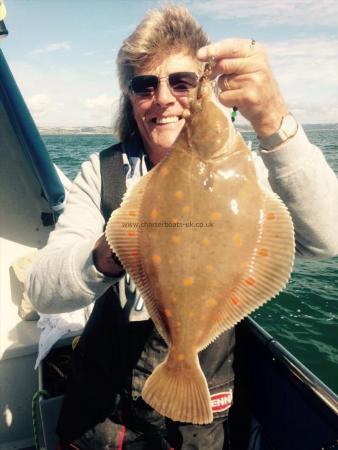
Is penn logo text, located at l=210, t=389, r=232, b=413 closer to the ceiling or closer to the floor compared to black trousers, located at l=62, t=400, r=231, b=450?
closer to the ceiling

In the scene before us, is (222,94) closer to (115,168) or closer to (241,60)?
(241,60)

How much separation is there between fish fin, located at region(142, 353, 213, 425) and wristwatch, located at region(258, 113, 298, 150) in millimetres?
1068

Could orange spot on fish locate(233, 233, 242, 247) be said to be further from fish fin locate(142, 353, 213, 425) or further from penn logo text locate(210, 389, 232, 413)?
penn logo text locate(210, 389, 232, 413)

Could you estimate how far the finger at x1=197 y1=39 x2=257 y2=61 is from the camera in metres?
1.71

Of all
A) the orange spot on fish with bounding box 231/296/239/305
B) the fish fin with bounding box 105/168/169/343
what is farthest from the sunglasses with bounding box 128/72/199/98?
the orange spot on fish with bounding box 231/296/239/305

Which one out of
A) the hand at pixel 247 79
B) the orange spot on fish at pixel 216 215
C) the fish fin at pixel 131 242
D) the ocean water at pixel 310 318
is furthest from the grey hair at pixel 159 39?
the ocean water at pixel 310 318

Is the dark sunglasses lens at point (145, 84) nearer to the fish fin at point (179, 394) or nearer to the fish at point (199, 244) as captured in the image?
the fish at point (199, 244)

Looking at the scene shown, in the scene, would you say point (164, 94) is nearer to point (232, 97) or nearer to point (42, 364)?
point (232, 97)

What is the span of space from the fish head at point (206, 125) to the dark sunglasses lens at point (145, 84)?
798mm

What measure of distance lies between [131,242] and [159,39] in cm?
157

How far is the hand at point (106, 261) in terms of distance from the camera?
6.18 feet

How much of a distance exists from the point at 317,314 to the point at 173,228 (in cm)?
693

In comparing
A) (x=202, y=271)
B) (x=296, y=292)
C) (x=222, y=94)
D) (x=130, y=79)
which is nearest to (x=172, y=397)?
(x=202, y=271)

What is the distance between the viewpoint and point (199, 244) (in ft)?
5.49
